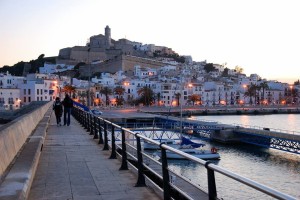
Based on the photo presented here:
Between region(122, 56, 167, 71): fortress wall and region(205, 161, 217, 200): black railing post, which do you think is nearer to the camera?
region(205, 161, 217, 200): black railing post

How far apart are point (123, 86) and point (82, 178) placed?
124 metres

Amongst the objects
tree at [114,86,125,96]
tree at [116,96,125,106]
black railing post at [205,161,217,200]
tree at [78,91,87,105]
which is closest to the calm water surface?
black railing post at [205,161,217,200]

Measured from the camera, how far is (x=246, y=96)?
160 metres

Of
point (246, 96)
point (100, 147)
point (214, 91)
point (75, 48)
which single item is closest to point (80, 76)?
point (75, 48)

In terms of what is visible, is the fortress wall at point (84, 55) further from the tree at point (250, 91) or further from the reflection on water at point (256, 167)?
the reflection on water at point (256, 167)

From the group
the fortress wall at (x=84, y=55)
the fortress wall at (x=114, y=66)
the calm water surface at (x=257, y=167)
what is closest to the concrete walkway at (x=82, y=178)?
the calm water surface at (x=257, y=167)

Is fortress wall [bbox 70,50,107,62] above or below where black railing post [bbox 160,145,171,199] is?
above

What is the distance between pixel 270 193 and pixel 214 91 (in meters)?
146

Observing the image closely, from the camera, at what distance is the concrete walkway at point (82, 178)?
6.83 m

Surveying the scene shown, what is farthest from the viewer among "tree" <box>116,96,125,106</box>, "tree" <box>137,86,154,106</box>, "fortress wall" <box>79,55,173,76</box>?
"fortress wall" <box>79,55,173,76</box>

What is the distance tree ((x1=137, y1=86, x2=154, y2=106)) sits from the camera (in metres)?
126

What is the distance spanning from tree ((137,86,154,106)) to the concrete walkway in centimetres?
11265

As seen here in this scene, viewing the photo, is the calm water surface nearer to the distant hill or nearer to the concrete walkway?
the concrete walkway

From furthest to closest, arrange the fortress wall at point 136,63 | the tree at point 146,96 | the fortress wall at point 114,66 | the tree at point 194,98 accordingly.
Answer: the fortress wall at point 136,63, the fortress wall at point 114,66, the tree at point 194,98, the tree at point 146,96
